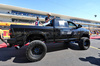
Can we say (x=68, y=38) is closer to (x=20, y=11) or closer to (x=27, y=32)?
(x=27, y=32)

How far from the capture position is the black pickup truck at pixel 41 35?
2426mm

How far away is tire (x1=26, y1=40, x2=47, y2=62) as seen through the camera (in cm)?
239

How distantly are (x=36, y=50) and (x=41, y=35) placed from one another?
2.41 ft

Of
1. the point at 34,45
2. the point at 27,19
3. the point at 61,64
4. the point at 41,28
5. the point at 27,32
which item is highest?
the point at 27,19

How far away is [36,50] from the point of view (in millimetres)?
2645

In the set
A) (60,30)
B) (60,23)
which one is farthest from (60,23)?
(60,30)

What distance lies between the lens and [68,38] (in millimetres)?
3490

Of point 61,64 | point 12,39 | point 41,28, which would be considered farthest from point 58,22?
point 12,39

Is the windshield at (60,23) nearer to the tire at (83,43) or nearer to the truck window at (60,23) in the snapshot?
the truck window at (60,23)

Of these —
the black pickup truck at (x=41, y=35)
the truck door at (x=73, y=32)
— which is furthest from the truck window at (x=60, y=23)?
the truck door at (x=73, y=32)

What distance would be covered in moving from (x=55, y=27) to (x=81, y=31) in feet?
6.31

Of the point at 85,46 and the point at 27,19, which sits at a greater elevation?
the point at 27,19

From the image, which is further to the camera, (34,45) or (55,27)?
(55,27)

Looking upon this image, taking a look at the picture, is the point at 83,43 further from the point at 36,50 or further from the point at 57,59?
the point at 36,50
